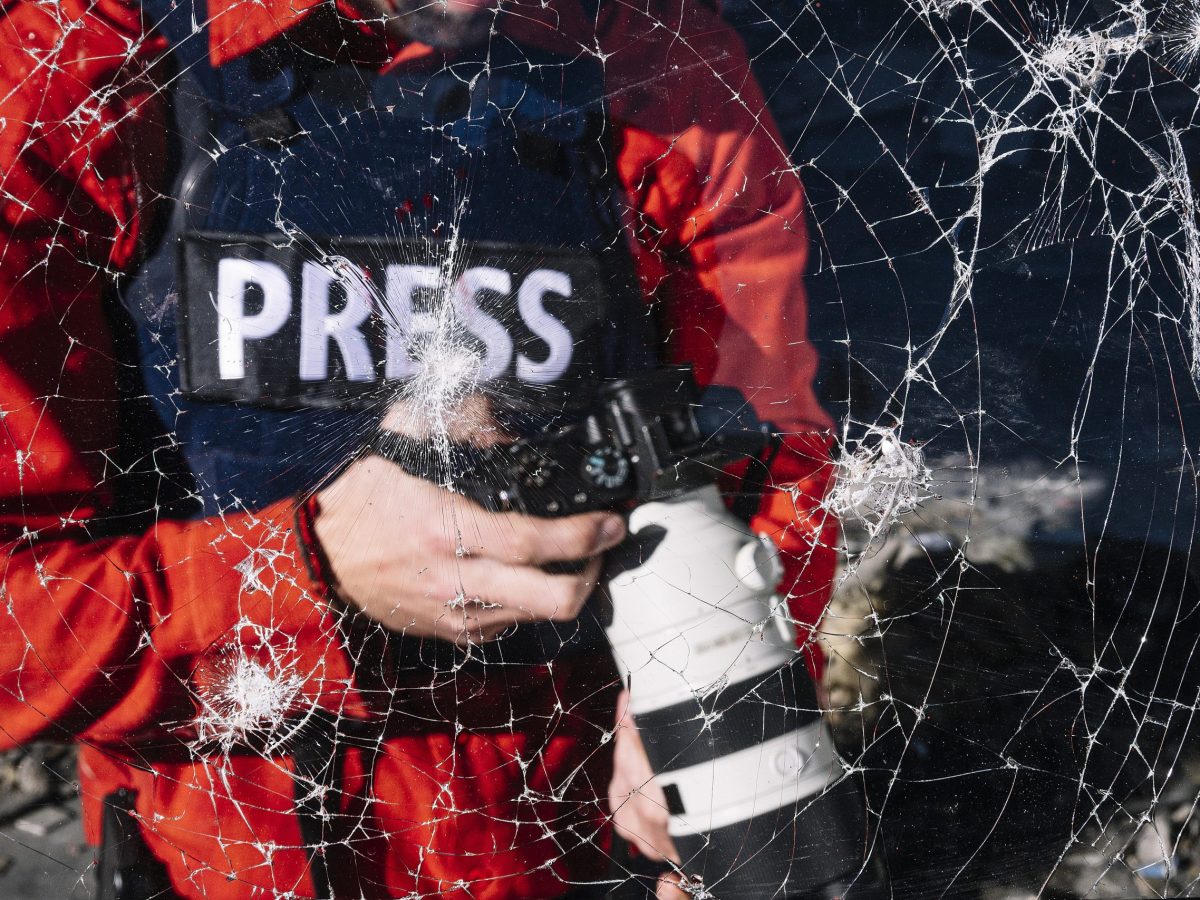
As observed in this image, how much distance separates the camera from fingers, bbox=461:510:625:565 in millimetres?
740

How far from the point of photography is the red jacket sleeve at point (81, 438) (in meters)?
0.70

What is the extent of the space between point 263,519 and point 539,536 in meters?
0.26

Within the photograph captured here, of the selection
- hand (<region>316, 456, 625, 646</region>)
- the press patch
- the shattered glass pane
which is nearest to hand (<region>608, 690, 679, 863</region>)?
the shattered glass pane

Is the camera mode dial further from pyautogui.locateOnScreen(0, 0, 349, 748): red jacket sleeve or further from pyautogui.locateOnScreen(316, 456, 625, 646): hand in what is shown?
pyautogui.locateOnScreen(0, 0, 349, 748): red jacket sleeve

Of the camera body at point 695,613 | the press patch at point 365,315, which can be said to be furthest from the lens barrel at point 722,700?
the press patch at point 365,315

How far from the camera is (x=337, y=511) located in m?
0.73

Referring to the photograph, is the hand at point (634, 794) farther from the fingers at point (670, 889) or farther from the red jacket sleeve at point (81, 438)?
the red jacket sleeve at point (81, 438)

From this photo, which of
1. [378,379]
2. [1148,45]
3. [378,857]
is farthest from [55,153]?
[1148,45]

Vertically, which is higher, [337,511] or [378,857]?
[337,511]

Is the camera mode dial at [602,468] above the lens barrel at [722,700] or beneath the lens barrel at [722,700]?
above

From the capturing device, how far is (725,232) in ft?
2.54

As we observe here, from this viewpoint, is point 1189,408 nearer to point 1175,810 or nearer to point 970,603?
point 970,603

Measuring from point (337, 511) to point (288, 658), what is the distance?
15cm

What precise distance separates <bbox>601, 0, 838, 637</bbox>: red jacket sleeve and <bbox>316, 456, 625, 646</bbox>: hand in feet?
0.64
